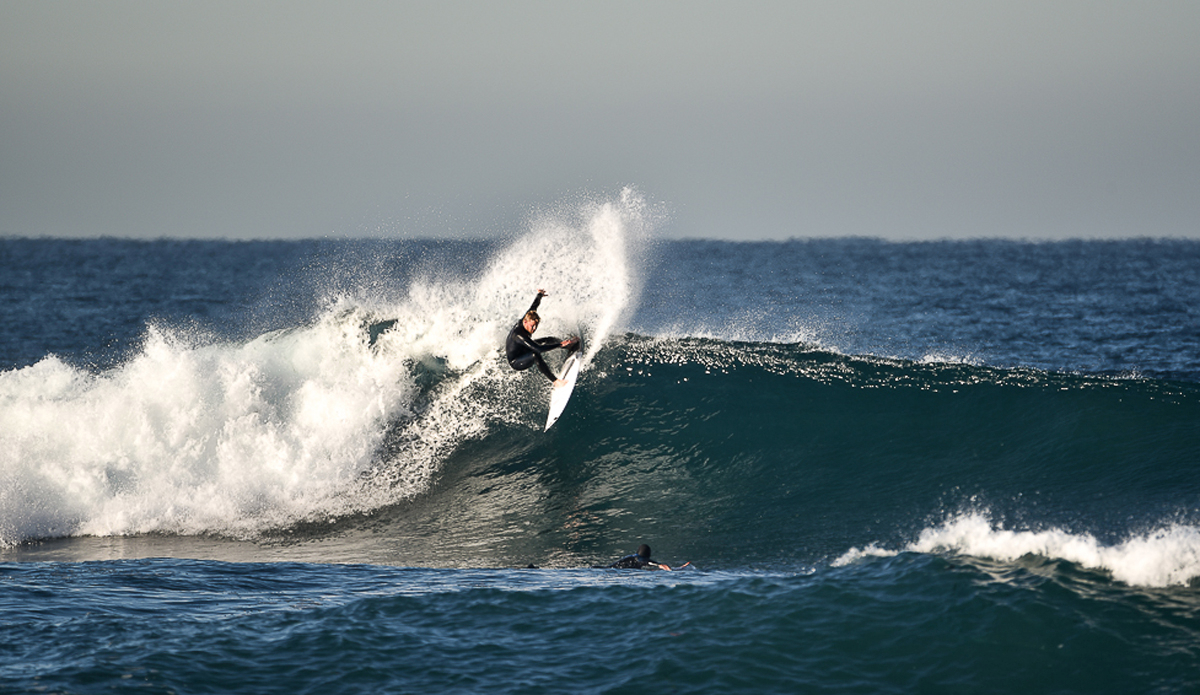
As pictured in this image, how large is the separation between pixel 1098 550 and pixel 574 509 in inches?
234

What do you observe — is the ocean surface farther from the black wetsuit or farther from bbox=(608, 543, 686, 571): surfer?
the black wetsuit

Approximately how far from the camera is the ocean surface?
598cm

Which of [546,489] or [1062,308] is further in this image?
[1062,308]

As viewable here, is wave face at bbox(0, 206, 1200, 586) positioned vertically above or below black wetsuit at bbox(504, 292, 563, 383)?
below

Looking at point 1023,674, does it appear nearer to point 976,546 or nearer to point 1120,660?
point 1120,660

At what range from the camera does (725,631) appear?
20.9 feet

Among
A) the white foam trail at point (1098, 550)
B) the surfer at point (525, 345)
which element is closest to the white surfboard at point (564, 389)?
the surfer at point (525, 345)

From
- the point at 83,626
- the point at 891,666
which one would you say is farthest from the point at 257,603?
the point at 891,666

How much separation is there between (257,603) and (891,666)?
4953 millimetres

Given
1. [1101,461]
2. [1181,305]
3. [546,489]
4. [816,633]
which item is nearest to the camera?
[816,633]

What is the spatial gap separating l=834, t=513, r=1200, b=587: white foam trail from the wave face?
2cm

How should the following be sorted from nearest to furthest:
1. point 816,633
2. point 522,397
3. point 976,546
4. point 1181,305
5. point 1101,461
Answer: point 816,633
point 976,546
point 1101,461
point 522,397
point 1181,305

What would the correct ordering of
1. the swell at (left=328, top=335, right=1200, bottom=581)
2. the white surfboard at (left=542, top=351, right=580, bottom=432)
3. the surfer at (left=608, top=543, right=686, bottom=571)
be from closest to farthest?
the surfer at (left=608, top=543, right=686, bottom=571) < the swell at (left=328, top=335, right=1200, bottom=581) < the white surfboard at (left=542, top=351, right=580, bottom=432)

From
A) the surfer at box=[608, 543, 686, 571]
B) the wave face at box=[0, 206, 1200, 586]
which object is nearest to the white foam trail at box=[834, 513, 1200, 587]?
the wave face at box=[0, 206, 1200, 586]
